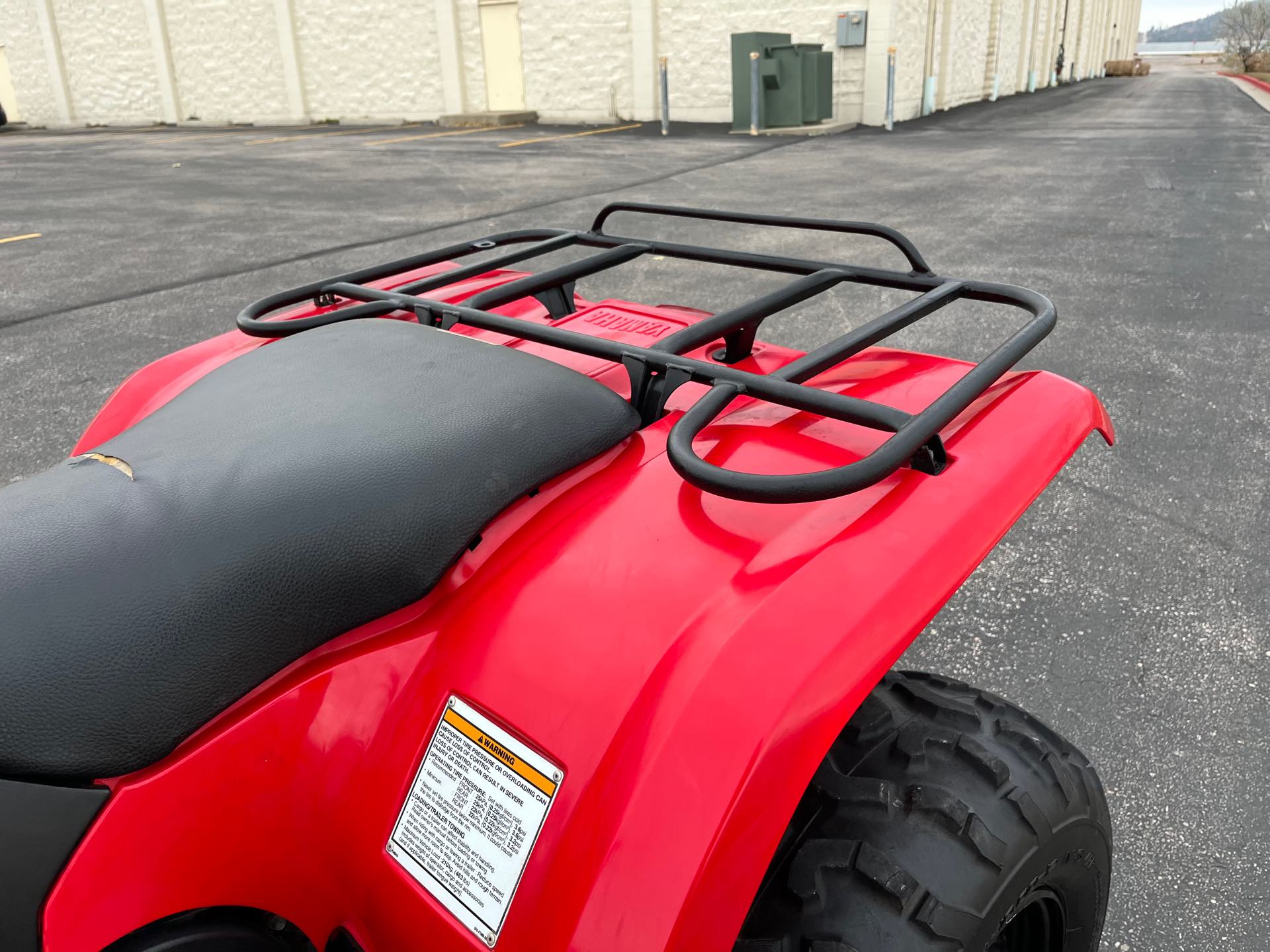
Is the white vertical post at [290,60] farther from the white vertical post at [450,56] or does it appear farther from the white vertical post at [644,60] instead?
the white vertical post at [644,60]

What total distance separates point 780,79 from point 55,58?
2020 cm

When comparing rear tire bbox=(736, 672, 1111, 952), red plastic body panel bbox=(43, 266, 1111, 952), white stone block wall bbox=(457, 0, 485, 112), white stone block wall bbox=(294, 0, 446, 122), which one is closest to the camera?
red plastic body panel bbox=(43, 266, 1111, 952)

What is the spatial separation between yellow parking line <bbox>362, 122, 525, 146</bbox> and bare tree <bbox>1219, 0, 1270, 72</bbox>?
5291cm

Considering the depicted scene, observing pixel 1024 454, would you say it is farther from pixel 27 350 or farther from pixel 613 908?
A: pixel 27 350

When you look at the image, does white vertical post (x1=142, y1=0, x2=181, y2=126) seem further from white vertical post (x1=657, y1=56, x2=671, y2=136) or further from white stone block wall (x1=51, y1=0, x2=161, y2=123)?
white vertical post (x1=657, y1=56, x2=671, y2=136)

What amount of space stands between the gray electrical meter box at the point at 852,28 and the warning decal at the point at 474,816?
17.4m

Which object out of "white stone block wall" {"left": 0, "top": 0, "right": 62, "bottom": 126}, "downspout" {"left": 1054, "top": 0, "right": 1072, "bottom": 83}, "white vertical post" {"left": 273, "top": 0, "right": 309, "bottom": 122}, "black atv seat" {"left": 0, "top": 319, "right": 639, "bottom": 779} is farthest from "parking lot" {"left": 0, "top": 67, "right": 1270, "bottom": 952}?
"downspout" {"left": 1054, "top": 0, "right": 1072, "bottom": 83}

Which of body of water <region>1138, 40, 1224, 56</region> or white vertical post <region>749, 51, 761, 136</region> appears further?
body of water <region>1138, 40, 1224, 56</region>

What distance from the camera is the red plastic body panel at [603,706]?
0.84m

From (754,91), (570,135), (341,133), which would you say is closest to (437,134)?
(570,135)

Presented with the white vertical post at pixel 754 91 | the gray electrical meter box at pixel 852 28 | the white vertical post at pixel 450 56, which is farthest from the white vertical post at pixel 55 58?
the gray electrical meter box at pixel 852 28

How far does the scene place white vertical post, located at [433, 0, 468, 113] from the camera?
758 inches

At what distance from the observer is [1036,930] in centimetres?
128

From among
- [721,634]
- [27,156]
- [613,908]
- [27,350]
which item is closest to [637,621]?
[721,634]
